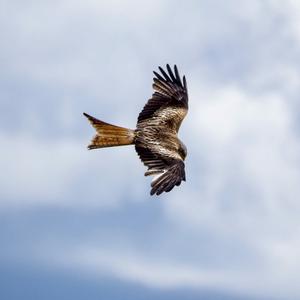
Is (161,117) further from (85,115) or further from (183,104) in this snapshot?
(85,115)

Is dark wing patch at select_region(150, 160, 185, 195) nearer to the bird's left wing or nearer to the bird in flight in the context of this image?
the bird in flight

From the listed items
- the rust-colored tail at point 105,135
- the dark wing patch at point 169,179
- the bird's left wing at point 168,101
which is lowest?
the dark wing patch at point 169,179

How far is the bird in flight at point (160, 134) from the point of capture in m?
19.7

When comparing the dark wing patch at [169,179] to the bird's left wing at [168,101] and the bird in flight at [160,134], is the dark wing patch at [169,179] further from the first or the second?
the bird's left wing at [168,101]

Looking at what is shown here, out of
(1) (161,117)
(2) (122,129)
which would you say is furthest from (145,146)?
(1) (161,117)

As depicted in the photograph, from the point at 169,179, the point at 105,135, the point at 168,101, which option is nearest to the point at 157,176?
the point at 169,179

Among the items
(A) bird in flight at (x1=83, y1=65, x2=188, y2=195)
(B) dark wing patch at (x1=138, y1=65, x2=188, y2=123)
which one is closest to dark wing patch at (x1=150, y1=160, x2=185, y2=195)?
(A) bird in flight at (x1=83, y1=65, x2=188, y2=195)

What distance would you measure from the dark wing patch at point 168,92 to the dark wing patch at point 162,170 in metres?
2.91

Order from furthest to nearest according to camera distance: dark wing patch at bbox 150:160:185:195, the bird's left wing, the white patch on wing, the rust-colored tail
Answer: the bird's left wing
the rust-colored tail
the white patch on wing
dark wing patch at bbox 150:160:185:195

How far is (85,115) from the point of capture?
2030cm

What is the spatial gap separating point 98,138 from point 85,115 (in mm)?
671

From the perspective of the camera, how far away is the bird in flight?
19.7 m

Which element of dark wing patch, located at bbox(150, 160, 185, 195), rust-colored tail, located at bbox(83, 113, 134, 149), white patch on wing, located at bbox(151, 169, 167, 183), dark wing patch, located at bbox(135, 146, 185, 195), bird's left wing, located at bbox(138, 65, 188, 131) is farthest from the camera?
bird's left wing, located at bbox(138, 65, 188, 131)

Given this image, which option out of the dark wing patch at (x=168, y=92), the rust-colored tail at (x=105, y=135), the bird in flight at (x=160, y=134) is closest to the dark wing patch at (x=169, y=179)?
the bird in flight at (x=160, y=134)
